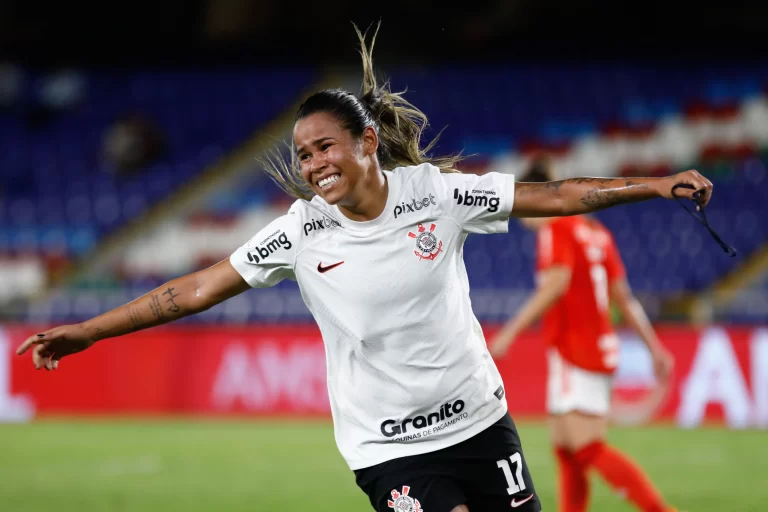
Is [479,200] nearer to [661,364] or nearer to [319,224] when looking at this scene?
[319,224]

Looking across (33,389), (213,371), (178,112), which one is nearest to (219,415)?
(213,371)

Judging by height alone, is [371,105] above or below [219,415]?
below

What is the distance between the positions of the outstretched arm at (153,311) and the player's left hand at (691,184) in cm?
149

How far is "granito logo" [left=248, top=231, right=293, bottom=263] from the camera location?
153 inches

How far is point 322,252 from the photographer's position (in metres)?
3.87

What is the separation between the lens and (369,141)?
13.1 feet

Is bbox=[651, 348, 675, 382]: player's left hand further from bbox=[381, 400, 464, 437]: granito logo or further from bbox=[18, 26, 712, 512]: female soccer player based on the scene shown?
bbox=[381, 400, 464, 437]: granito logo

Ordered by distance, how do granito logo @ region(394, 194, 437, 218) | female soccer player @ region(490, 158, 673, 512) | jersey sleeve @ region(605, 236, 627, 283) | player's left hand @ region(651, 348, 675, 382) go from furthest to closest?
player's left hand @ region(651, 348, 675, 382) → jersey sleeve @ region(605, 236, 627, 283) → female soccer player @ region(490, 158, 673, 512) → granito logo @ region(394, 194, 437, 218)

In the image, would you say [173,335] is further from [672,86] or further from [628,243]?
[672,86]

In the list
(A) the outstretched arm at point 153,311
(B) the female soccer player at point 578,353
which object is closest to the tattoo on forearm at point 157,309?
(A) the outstretched arm at point 153,311

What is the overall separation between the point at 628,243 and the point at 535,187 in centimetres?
1375

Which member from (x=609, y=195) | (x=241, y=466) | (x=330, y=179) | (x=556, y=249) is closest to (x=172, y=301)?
(x=330, y=179)

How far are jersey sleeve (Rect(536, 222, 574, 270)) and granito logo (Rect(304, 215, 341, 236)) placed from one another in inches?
100.0

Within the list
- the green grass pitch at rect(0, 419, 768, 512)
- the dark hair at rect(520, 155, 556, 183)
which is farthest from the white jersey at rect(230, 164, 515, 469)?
the green grass pitch at rect(0, 419, 768, 512)
